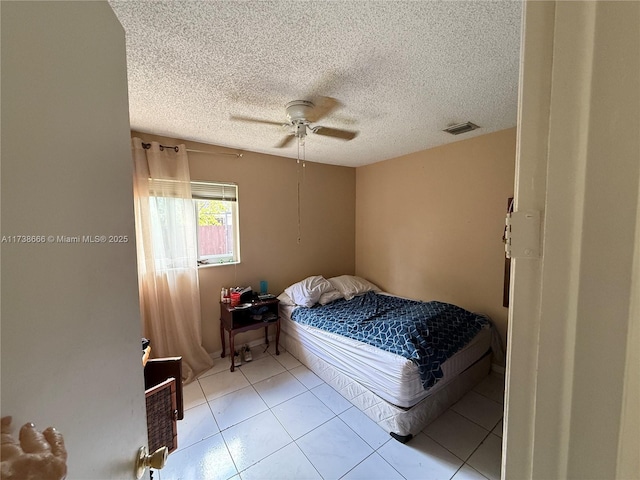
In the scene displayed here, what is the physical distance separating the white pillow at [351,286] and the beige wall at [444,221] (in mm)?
285

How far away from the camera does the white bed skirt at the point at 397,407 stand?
177 cm

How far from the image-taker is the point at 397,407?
1761mm

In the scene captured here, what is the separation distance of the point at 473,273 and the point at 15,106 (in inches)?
125

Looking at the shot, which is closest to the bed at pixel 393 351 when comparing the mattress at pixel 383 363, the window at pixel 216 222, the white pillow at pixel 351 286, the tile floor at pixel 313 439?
the mattress at pixel 383 363

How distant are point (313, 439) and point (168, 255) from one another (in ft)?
6.69

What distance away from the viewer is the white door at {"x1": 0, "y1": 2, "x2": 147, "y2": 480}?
0.37 m

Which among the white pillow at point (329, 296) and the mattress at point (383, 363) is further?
the white pillow at point (329, 296)

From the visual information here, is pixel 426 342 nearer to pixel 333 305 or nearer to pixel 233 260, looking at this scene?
pixel 333 305

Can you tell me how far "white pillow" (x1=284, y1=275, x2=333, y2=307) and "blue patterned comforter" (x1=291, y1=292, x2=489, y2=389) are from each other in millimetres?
81

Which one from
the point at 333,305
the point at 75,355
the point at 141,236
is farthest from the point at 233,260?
the point at 75,355

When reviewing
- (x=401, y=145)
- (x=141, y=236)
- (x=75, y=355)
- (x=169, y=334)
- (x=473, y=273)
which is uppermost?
(x=401, y=145)

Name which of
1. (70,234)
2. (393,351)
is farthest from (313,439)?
(70,234)

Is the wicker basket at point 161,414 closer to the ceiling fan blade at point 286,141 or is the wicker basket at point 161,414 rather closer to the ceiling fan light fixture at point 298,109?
the ceiling fan light fixture at point 298,109

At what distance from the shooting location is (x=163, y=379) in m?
1.46
